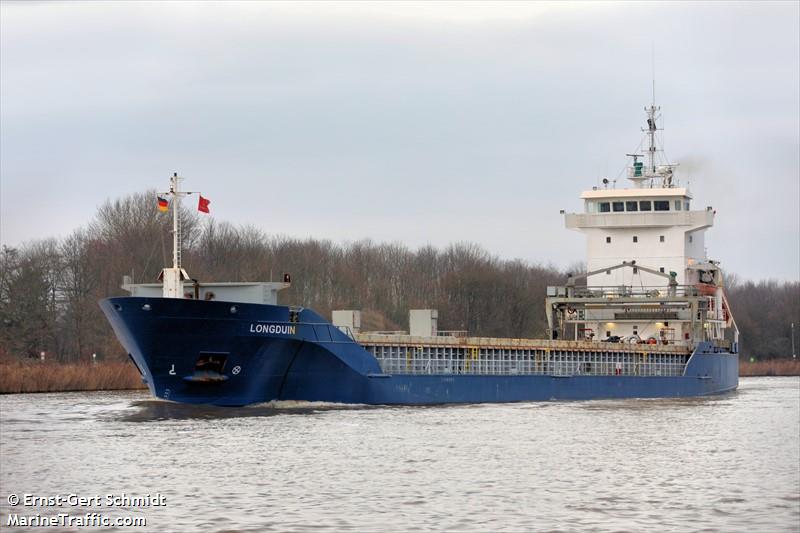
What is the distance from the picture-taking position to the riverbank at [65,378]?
160 ft

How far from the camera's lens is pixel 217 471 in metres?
23.4

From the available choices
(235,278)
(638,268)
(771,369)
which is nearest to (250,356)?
(638,268)

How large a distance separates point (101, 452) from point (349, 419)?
9252 millimetres

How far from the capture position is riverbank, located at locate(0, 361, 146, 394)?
4888 cm

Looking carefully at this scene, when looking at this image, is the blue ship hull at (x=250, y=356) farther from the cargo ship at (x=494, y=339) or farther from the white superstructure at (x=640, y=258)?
the white superstructure at (x=640, y=258)

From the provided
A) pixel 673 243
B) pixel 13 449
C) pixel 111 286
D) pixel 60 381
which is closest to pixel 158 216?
pixel 111 286

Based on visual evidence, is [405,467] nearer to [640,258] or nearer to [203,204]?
[203,204]

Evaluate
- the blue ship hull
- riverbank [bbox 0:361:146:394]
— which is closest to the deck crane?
the blue ship hull

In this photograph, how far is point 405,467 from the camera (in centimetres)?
2430

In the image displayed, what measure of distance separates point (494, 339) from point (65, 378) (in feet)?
57.2

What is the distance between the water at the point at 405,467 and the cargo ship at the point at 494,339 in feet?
4.06

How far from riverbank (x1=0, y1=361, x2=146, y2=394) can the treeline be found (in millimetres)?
4395

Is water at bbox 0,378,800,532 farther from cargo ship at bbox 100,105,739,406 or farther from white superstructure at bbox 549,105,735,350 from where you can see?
white superstructure at bbox 549,105,735,350

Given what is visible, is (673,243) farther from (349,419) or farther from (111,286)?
(111,286)
